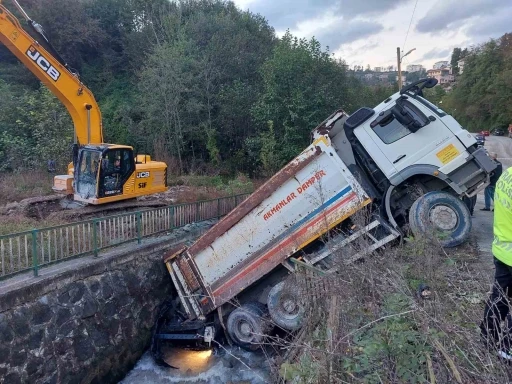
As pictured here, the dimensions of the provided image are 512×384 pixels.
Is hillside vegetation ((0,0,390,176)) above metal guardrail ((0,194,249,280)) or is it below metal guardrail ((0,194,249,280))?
above

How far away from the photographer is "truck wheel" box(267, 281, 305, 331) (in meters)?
6.56

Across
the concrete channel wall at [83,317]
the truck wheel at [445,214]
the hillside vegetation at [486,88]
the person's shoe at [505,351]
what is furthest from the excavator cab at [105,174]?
the hillside vegetation at [486,88]

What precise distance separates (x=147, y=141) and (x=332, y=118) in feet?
43.8

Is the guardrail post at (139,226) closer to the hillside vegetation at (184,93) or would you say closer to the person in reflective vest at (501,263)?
the person in reflective vest at (501,263)

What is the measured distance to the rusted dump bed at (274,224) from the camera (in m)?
6.48

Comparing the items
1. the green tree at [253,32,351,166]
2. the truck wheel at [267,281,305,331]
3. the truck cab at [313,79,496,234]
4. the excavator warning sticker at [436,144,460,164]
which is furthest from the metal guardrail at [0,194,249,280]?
the green tree at [253,32,351,166]

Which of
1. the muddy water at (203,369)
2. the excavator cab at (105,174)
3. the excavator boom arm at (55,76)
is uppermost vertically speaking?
the excavator boom arm at (55,76)

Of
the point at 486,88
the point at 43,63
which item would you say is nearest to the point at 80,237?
the point at 43,63

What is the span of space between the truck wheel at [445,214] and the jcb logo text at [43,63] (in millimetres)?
8763

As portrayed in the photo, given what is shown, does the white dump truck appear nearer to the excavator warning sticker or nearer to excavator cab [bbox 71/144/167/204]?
the excavator warning sticker

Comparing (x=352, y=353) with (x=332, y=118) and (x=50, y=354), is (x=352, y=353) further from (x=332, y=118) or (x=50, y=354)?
(x=332, y=118)

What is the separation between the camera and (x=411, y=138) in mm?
6711

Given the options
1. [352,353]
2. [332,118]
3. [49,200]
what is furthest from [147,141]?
[352,353]

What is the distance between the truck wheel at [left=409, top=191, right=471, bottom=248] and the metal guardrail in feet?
16.9
